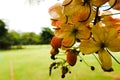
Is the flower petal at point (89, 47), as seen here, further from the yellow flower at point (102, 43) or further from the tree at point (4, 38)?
the tree at point (4, 38)

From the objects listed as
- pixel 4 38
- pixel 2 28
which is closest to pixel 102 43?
pixel 2 28

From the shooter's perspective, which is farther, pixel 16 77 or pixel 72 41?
pixel 16 77

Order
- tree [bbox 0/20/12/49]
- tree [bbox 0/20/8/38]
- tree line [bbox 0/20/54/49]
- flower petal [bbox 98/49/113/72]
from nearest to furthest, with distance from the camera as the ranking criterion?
flower petal [bbox 98/49/113/72] → tree [bbox 0/20/8/38] → tree [bbox 0/20/12/49] → tree line [bbox 0/20/54/49]

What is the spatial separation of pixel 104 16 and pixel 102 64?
0.04 meters

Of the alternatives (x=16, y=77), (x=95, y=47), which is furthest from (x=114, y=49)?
(x=16, y=77)

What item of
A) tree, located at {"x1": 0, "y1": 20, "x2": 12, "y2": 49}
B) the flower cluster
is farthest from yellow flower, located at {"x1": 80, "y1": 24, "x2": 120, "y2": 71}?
tree, located at {"x1": 0, "y1": 20, "x2": 12, "y2": 49}

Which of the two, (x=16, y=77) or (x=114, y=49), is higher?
(x=114, y=49)

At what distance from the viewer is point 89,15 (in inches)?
6.9

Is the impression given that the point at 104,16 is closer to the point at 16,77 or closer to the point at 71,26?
the point at 71,26

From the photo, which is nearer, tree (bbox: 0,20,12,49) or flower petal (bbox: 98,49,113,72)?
flower petal (bbox: 98,49,113,72)

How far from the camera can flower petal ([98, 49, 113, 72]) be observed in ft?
0.56

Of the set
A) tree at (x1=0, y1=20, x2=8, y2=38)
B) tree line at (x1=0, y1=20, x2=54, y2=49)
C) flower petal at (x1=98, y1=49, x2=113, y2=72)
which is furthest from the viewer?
tree line at (x1=0, y1=20, x2=54, y2=49)

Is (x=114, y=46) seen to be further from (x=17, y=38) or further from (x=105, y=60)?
(x=17, y=38)

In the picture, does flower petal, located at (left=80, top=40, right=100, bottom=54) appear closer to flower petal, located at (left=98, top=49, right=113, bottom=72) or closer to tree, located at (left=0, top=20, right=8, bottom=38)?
flower petal, located at (left=98, top=49, right=113, bottom=72)
